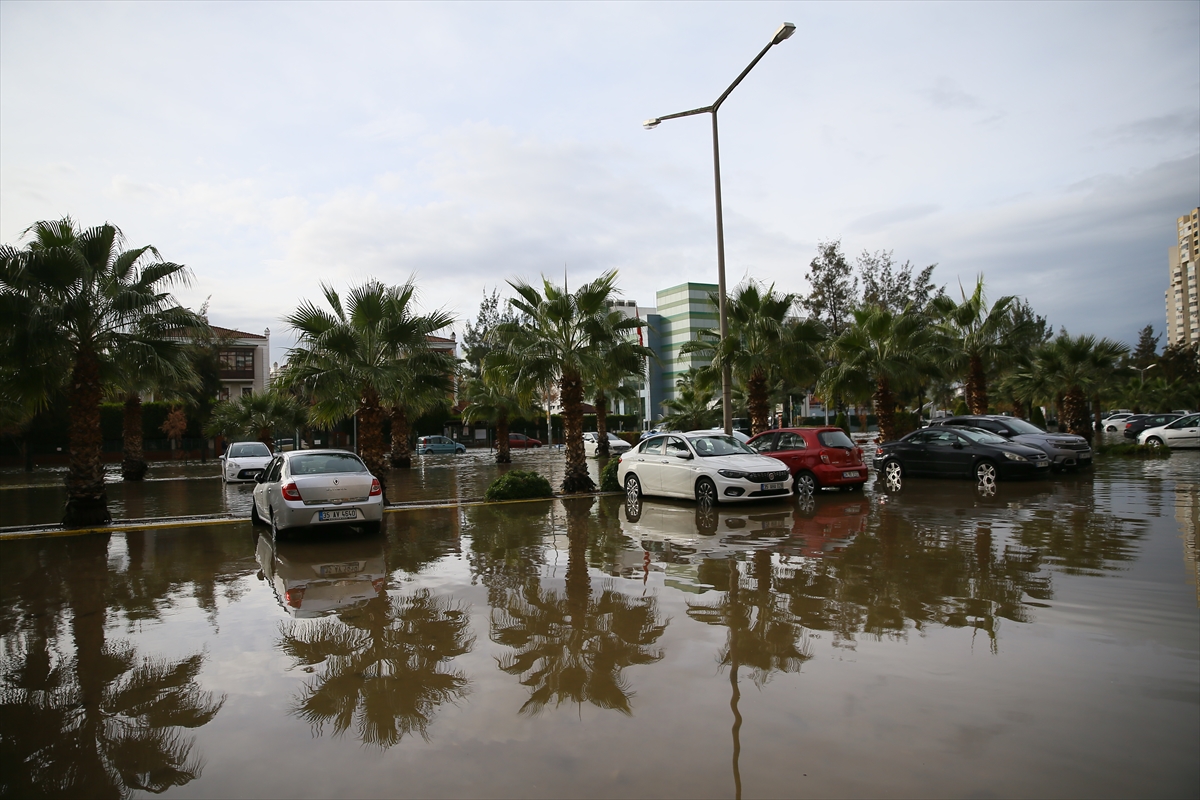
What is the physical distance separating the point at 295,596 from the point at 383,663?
9.50 feet

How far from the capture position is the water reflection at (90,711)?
3.91 meters

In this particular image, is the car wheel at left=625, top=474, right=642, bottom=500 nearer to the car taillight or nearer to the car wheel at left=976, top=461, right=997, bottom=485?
the car wheel at left=976, top=461, right=997, bottom=485

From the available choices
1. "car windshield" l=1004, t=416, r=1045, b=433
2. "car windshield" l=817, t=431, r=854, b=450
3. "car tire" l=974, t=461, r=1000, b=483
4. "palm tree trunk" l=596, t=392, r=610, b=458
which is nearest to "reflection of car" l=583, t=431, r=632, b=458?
"palm tree trunk" l=596, t=392, r=610, b=458

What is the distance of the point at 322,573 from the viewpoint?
363 inches

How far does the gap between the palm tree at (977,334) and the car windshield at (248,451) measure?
23679 millimetres

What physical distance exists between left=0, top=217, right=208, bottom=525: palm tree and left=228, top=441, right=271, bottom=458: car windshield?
39.3 ft

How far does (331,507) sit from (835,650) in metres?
8.43

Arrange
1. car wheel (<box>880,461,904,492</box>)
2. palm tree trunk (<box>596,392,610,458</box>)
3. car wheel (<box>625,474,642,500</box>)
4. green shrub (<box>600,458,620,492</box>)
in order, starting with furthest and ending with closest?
palm tree trunk (<box>596,392,610,458</box>) < green shrub (<box>600,458,620,492</box>) < car wheel (<box>880,461,904,492</box>) < car wheel (<box>625,474,642,500</box>)

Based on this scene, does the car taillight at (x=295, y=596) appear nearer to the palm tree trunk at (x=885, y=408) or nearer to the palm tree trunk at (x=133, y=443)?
the palm tree trunk at (x=885, y=408)

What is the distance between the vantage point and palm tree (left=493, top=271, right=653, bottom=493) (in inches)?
706

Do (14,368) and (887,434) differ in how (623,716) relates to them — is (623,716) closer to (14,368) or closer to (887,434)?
(14,368)

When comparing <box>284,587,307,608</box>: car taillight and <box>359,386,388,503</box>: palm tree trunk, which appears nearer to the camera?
<box>284,587,307,608</box>: car taillight

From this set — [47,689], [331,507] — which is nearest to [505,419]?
[331,507]

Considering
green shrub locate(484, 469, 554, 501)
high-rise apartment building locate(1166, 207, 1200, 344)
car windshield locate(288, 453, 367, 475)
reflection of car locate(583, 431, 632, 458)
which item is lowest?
green shrub locate(484, 469, 554, 501)
